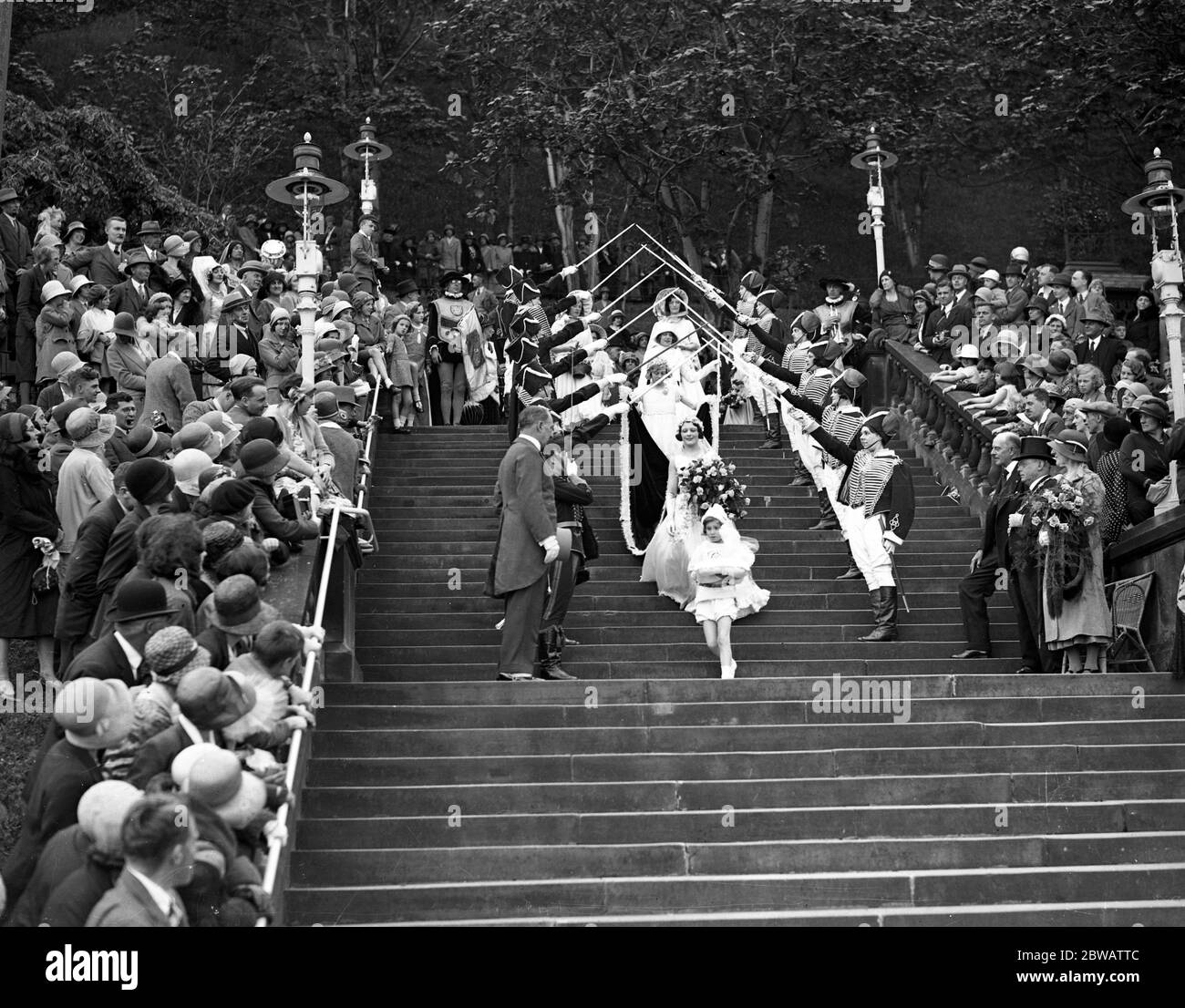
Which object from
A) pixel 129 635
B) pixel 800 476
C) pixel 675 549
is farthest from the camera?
pixel 800 476

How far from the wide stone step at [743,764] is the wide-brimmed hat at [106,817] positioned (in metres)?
4.70

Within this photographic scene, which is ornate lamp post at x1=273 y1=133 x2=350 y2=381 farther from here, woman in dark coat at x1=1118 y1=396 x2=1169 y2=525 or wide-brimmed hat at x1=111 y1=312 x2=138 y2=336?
woman in dark coat at x1=1118 y1=396 x2=1169 y2=525

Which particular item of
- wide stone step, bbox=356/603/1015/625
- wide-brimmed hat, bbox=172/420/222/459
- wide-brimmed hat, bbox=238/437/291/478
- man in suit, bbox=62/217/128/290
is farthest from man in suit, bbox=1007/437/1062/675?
man in suit, bbox=62/217/128/290

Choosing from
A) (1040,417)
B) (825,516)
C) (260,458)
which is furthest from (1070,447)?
(260,458)

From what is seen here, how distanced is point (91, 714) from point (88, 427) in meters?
5.28

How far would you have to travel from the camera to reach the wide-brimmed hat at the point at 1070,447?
14281mm

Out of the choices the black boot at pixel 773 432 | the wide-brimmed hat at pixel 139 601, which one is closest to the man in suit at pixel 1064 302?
the black boot at pixel 773 432

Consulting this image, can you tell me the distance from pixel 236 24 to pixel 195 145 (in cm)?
806

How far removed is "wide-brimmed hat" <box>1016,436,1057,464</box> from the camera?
14297 millimetres

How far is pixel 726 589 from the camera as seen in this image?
14.1m

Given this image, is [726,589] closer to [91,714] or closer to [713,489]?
[713,489]
